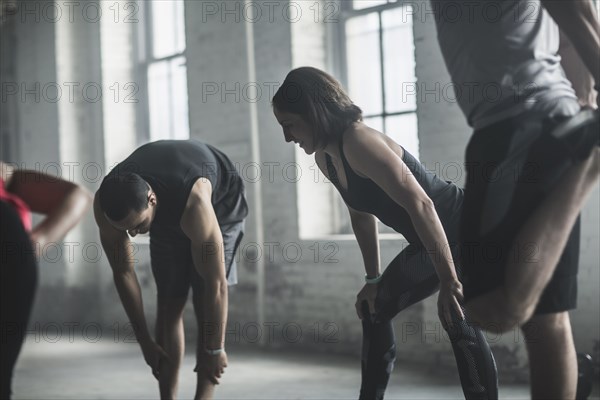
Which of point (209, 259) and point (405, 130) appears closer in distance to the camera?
point (209, 259)

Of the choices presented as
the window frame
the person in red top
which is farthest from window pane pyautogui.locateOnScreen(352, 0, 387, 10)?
the person in red top

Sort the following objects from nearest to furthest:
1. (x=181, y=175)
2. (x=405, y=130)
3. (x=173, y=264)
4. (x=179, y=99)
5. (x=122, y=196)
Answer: (x=122, y=196) < (x=181, y=175) < (x=173, y=264) < (x=405, y=130) < (x=179, y=99)

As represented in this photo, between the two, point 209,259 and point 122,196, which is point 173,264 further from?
point 122,196

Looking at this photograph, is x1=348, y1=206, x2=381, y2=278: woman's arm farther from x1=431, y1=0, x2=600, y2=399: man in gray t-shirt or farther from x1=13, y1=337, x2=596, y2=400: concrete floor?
x1=13, y1=337, x2=596, y2=400: concrete floor

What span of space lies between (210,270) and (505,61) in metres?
1.51

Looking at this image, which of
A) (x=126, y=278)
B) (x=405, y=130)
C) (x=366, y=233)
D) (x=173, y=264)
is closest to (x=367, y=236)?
(x=366, y=233)

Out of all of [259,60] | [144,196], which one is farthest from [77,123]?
[144,196]

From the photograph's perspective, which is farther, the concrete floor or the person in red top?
the concrete floor

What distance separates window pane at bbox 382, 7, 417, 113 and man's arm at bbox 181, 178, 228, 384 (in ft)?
8.57

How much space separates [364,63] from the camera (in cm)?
575

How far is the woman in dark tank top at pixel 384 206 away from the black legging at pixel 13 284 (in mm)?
1105

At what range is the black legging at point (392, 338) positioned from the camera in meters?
2.73

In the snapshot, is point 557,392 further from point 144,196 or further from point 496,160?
point 144,196

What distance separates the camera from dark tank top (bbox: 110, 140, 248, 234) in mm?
3170
